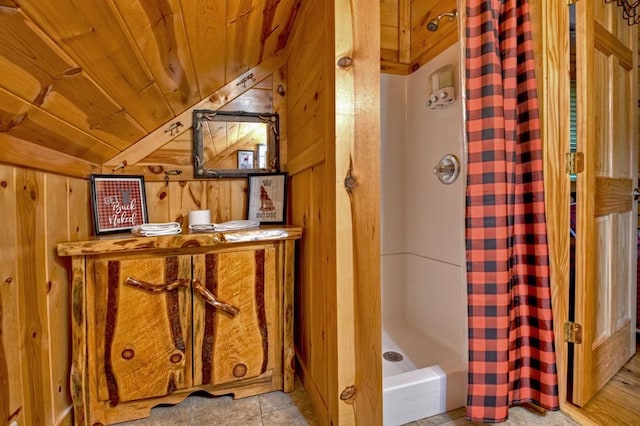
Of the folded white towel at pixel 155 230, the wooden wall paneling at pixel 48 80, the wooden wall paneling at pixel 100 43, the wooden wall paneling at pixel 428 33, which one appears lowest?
the folded white towel at pixel 155 230

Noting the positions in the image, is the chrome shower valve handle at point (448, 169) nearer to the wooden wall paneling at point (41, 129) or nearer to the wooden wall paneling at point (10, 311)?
the wooden wall paneling at point (41, 129)

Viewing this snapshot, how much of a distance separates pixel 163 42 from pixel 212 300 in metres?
1.01

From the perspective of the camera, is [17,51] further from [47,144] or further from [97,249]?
[97,249]

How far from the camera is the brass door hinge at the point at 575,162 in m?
1.21

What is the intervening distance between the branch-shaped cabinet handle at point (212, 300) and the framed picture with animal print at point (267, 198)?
20.3 inches

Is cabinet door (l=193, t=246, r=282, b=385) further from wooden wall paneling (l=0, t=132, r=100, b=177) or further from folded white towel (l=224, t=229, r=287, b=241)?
wooden wall paneling (l=0, t=132, r=100, b=177)

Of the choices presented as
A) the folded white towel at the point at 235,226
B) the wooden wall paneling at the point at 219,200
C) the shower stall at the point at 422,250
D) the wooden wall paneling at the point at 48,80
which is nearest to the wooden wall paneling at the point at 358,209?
the shower stall at the point at 422,250

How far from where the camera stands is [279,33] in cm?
151

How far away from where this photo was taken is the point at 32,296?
3.11 ft

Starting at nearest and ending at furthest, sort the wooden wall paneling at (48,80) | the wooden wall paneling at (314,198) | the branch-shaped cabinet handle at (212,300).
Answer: the wooden wall paneling at (48,80) < the wooden wall paneling at (314,198) < the branch-shaped cabinet handle at (212,300)

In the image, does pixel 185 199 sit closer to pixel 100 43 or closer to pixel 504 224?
pixel 100 43

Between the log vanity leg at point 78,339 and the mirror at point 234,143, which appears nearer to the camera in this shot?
the log vanity leg at point 78,339

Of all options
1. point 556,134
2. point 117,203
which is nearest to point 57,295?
point 117,203

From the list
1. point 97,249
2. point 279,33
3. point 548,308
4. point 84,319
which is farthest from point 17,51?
point 548,308
